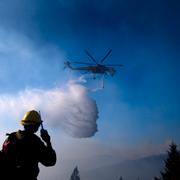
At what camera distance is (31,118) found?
450 centimetres

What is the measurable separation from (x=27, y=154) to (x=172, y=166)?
27497 millimetres

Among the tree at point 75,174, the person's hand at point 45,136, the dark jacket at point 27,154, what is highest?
the tree at point 75,174

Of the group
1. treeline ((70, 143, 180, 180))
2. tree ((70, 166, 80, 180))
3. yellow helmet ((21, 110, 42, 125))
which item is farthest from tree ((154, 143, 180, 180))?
tree ((70, 166, 80, 180))

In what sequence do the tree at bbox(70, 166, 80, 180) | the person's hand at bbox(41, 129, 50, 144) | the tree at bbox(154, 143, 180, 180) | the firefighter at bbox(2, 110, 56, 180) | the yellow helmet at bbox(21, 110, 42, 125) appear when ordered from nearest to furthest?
1. the firefighter at bbox(2, 110, 56, 180)
2. the person's hand at bbox(41, 129, 50, 144)
3. the yellow helmet at bbox(21, 110, 42, 125)
4. the tree at bbox(154, 143, 180, 180)
5. the tree at bbox(70, 166, 80, 180)

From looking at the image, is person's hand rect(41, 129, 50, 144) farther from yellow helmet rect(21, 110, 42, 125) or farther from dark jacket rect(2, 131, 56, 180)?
yellow helmet rect(21, 110, 42, 125)

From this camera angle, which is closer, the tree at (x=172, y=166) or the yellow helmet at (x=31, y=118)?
the yellow helmet at (x=31, y=118)

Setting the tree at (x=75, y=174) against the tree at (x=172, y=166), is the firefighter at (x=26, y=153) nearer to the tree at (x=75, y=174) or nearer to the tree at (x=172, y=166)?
the tree at (x=172, y=166)

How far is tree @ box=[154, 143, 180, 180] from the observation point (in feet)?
90.0

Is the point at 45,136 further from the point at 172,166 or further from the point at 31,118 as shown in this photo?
the point at 172,166

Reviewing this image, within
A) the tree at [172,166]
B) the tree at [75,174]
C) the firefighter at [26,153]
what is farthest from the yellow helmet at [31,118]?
the tree at [75,174]

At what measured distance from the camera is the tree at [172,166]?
90.0 ft

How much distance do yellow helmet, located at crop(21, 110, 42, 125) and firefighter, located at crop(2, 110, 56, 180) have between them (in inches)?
9.1

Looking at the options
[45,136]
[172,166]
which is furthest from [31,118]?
[172,166]

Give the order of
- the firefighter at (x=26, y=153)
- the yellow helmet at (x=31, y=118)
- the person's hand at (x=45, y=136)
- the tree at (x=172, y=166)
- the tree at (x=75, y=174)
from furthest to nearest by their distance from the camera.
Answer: the tree at (x=75, y=174)
the tree at (x=172, y=166)
the yellow helmet at (x=31, y=118)
the person's hand at (x=45, y=136)
the firefighter at (x=26, y=153)
